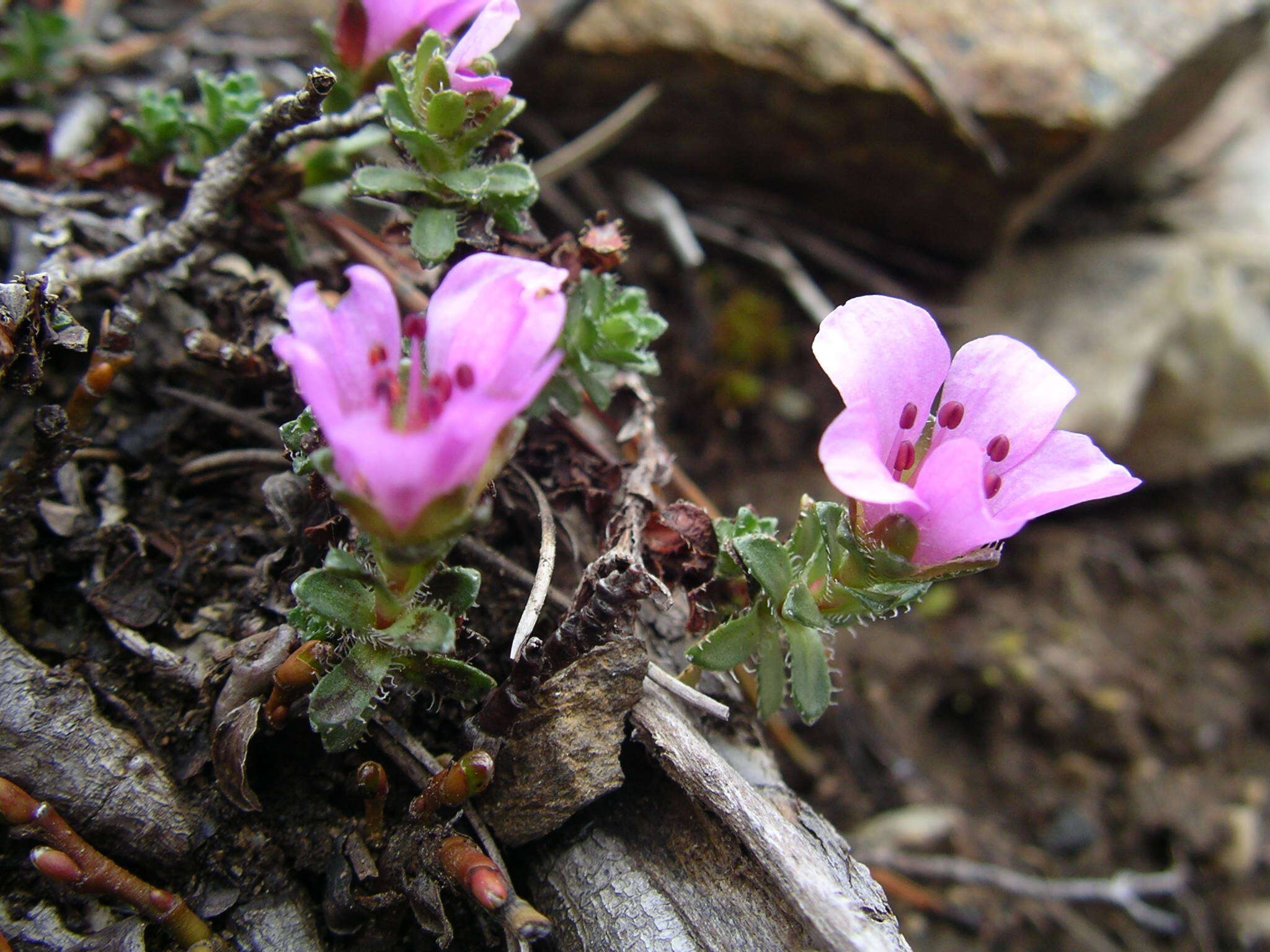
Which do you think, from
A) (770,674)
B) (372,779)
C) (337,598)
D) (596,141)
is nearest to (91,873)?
(372,779)

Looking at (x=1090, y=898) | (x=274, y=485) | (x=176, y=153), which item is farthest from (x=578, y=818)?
(x=1090, y=898)

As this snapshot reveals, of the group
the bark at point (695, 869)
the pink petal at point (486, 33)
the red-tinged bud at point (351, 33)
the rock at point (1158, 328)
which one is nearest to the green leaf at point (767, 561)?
the bark at point (695, 869)

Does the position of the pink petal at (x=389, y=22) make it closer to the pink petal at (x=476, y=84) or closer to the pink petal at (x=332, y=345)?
the pink petal at (x=476, y=84)

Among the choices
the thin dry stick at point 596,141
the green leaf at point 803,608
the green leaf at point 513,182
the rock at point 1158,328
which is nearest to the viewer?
the green leaf at point 803,608

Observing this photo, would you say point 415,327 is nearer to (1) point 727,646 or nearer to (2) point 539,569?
(2) point 539,569

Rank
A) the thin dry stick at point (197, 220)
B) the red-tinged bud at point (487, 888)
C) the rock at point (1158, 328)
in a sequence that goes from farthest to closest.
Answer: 1. the rock at point (1158, 328)
2. the thin dry stick at point (197, 220)
3. the red-tinged bud at point (487, 888)

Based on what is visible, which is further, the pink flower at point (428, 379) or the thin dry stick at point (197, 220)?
A: the thin dry stick at point (197, 220)

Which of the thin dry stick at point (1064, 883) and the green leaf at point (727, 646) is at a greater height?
the green leaf at point (727, 646)

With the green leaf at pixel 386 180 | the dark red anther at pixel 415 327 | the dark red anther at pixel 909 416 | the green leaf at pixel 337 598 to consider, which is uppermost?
the dark red anther at pixel 909 416

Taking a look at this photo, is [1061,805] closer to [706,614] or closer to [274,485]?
[706,614]
